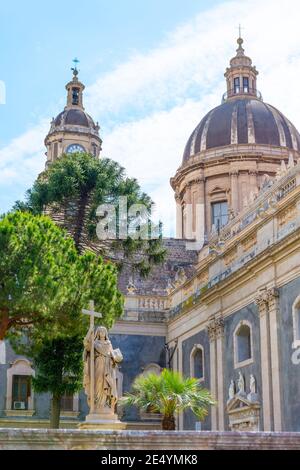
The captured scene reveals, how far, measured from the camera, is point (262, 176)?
5272cm

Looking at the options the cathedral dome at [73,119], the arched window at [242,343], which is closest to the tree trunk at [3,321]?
the arched window at [242,343]

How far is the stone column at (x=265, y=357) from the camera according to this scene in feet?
90.3

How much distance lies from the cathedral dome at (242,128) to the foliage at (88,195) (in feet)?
60.0

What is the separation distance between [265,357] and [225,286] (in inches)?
190

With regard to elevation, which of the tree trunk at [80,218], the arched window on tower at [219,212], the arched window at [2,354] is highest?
the arched window on tower at [219,212]

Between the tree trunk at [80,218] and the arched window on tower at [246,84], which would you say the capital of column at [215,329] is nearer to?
the tree trunk at [80,218]

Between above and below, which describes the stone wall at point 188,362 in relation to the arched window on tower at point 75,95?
below

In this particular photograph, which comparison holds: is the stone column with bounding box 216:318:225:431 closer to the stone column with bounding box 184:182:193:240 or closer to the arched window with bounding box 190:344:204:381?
the arched window with bounding box 190:344:204:381

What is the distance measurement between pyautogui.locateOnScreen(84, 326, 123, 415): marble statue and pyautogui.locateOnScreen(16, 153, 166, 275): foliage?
54.0 ft

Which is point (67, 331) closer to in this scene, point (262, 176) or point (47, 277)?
point (47, 277)

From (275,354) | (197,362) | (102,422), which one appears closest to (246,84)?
(197,362)

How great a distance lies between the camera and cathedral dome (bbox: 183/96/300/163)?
53.5 m

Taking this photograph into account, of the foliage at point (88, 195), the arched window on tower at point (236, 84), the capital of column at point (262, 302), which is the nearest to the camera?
the capital of column at point (262, 302)
